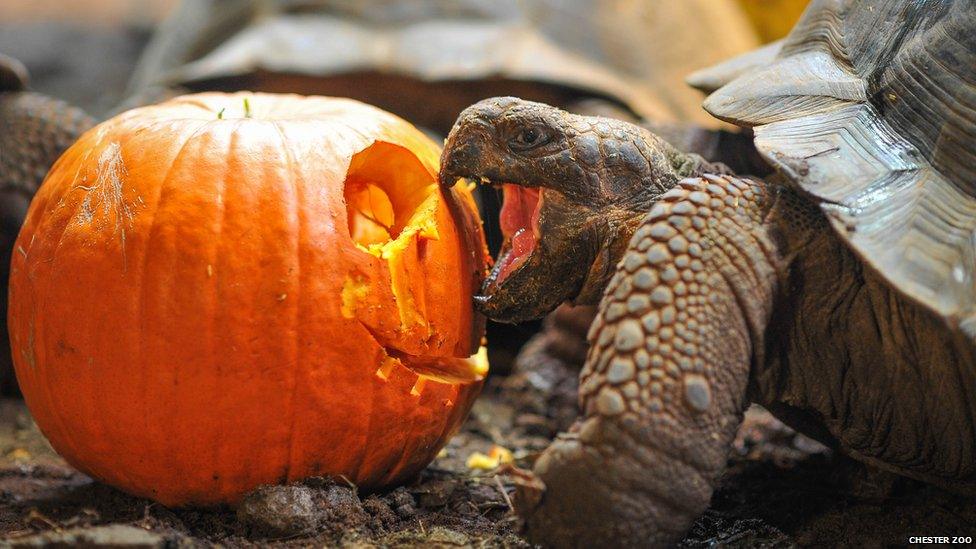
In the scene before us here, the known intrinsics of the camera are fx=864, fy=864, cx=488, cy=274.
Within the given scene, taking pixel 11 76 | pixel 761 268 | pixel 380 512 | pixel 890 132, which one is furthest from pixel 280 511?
pixel 11 76

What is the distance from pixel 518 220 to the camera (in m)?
2.57

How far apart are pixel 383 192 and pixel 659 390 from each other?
1.17 meters

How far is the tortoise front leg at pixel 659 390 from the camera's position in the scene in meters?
1.78

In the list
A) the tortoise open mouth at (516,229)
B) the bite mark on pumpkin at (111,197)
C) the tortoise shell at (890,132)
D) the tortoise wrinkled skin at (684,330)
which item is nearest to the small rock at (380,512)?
the tortoise wrinkled skin at (684,330)

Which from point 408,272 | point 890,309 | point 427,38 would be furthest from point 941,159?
point 427,38

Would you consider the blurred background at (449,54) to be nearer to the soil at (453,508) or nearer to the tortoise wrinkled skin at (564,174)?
the soil at (453,508)

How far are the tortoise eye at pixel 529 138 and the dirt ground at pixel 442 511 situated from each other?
31.5 inches

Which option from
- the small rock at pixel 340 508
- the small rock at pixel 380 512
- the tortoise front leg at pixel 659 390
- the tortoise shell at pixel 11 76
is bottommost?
the small rock at pixel 380 512

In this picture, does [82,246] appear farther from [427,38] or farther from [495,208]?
[427,38]

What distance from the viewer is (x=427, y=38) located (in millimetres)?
4625

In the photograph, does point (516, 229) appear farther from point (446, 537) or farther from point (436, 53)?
point (436, 53)

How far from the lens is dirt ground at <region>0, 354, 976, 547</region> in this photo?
2.10 metres

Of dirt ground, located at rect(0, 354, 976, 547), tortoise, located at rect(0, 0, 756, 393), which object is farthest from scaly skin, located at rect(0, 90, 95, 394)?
dirt ground, located at rect(0, 354, 976, 547)

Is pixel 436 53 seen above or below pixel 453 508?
above
